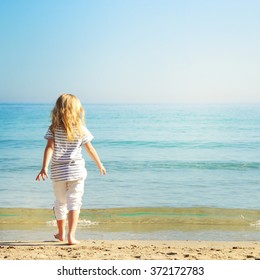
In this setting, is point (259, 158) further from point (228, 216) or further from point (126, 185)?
point (228, 216)

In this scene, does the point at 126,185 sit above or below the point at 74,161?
below

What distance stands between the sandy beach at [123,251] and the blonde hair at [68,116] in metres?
1.08

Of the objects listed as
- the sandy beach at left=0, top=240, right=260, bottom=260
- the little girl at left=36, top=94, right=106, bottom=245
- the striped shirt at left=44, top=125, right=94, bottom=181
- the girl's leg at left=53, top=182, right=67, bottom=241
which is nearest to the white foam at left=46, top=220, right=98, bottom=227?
the sandy beach at left=0, top=240, right=260, bottom=260

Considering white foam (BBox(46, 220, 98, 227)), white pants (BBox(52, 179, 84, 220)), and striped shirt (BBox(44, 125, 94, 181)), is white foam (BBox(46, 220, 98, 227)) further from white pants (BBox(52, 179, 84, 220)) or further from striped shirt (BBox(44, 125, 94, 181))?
striped shirt (BBox(44, 125, 94, 181))

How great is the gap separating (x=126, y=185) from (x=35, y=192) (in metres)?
2.23

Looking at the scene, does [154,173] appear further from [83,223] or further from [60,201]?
[60,201]

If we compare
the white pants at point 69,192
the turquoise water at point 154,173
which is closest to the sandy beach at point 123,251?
the white pants at point 69,192

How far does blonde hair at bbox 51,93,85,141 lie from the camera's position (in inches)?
209

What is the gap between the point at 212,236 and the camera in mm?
7066

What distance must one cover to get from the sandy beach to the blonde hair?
108cm

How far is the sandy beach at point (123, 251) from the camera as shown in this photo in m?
5.05

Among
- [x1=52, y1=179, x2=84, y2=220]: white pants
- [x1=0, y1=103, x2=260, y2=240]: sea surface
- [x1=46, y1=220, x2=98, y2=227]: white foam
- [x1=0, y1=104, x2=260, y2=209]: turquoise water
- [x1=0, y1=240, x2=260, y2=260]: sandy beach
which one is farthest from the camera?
[x1=0, y1=104, x2=260, y2=209]: turquoise water

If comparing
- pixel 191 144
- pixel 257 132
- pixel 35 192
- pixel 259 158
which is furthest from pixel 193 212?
pixel 257 132

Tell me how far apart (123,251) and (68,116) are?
140 centimetres
